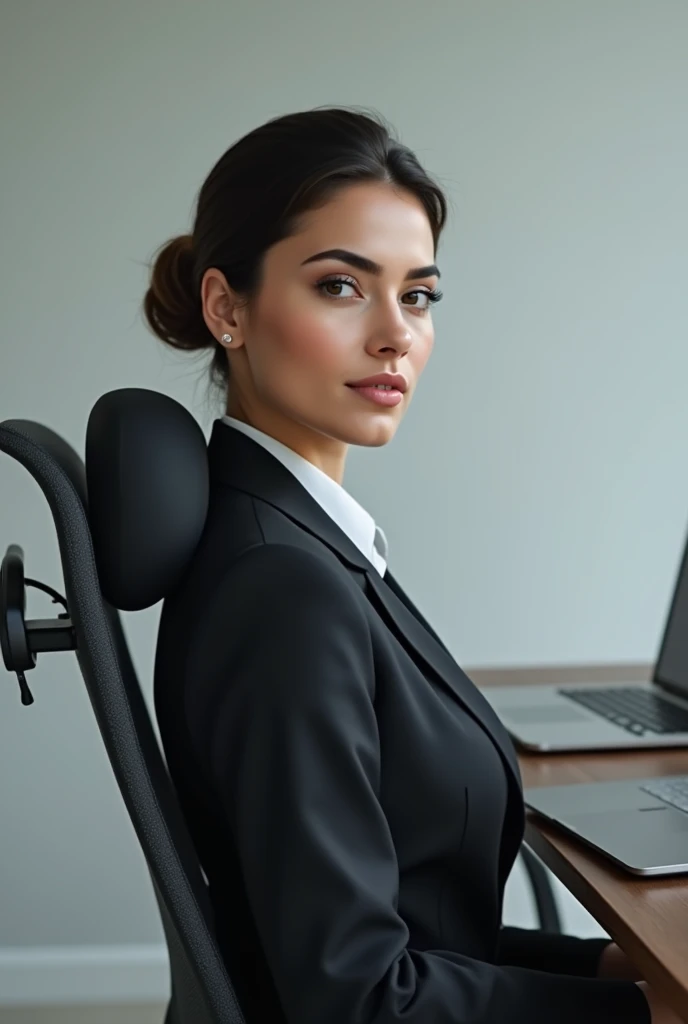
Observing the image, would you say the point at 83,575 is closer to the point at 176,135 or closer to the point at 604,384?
the point at 176,135

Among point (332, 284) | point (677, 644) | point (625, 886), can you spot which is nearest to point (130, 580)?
point (332, 284)

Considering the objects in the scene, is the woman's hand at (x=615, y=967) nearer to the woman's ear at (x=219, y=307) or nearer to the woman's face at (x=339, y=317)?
the woman's face at (x=339, y=317)

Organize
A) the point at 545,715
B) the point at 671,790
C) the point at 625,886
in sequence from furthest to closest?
A: the point at 545,715 < the point at 671,790 < the point at 625,886

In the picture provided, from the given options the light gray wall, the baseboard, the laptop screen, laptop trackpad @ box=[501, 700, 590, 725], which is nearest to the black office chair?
laptop trackpad @ box=[501, 700, 590, 725]

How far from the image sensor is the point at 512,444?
7.86 feet

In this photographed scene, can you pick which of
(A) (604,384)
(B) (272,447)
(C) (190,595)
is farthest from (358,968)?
(A) (604,384)

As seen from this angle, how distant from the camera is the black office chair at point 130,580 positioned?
760 mm

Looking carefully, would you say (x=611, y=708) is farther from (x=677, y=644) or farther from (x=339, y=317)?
(x=339, y=317)

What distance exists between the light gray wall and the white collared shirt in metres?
1.22

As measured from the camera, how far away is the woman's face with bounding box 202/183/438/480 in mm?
1057

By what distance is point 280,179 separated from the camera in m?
1.06

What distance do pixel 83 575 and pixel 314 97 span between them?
68.4 inches

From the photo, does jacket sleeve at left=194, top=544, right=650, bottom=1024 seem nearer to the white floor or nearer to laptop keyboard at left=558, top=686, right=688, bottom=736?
laptop keyboard at left=558, top=686, right=688, bottom=736

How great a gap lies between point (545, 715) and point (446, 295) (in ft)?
3.63
